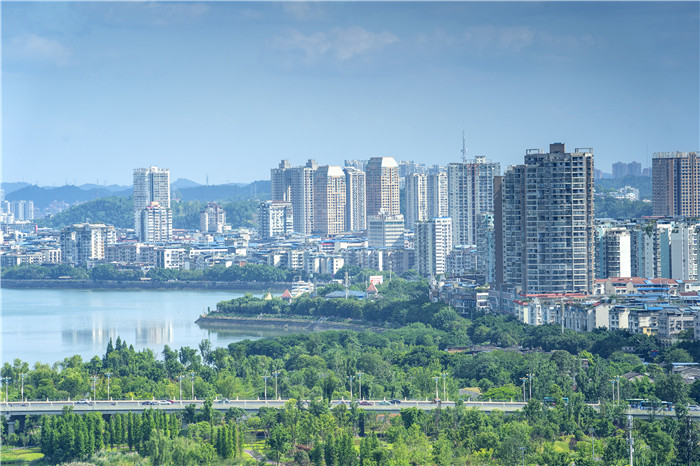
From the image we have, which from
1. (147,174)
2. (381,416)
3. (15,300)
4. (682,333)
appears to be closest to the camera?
(381,416)

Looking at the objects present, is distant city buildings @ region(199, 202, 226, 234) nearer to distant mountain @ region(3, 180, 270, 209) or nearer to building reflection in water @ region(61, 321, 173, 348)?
distant mountain @ region(3, 180, 270, 209)

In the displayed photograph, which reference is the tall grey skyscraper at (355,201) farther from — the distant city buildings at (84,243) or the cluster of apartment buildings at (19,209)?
the cluster of apartment buildings at (19,209)

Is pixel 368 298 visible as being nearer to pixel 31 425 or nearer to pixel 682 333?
pixel 682 333

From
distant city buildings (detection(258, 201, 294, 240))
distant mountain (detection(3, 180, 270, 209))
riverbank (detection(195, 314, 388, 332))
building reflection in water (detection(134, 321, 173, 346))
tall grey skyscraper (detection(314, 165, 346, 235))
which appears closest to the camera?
building reflection in water (detection(134, 321, 173, 346))

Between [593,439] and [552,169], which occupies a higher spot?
[552,169]

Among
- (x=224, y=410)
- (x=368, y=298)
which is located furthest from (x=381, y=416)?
(x=368, y=298)

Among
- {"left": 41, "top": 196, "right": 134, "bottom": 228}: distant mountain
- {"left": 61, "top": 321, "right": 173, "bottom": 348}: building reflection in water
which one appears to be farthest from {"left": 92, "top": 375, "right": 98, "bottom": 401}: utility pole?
{"left": 41, "top": 196, "right": 134, "bottom": 228}: distant mountain
